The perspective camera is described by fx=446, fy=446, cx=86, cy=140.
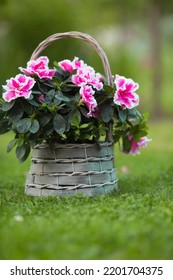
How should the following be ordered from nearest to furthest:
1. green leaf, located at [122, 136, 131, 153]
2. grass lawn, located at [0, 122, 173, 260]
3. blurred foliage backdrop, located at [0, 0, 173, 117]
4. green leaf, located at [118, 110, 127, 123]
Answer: grass lawn, located at [0, 122, 173, 260]
green leaf, located at [118, 110, 127, 123]
green leaf, located at [122, 136, 131, 153]
blurred foliage backdrop, located at [0, 0, 173, 117]

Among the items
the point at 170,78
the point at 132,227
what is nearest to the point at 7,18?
the point at 132,227

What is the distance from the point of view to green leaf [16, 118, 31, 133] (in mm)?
2809

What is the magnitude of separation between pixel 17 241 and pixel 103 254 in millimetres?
379

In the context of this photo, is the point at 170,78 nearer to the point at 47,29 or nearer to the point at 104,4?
the point at 104,4

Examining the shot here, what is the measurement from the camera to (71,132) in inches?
117

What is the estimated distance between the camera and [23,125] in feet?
9.29

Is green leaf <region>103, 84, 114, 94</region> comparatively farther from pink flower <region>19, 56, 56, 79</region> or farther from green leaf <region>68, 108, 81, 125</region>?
pink flower <region>19, 56, 56, 79</region>

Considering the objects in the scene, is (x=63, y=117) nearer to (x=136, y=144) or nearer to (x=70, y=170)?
(x=70, y=170)

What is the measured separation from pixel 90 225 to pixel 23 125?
97 cm

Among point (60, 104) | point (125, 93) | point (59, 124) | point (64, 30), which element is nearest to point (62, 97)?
point (60, 104)

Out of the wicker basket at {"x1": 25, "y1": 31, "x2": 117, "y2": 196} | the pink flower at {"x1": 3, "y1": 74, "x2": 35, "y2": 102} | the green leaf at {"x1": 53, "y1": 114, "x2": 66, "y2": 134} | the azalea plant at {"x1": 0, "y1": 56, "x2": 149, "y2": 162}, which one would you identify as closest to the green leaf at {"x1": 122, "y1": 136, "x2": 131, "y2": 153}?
the azalea plant at {"x1": 0, "y1": 56, "x2": 149, "y2": 162}

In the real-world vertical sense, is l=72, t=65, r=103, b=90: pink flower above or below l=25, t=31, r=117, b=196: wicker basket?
above

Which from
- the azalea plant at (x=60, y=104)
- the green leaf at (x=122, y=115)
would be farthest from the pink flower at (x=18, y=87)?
the green leaf at (x=122, y=115)

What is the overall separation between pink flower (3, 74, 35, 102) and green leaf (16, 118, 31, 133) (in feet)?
0.51
